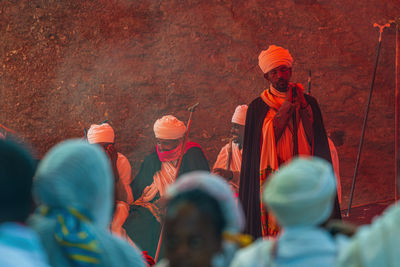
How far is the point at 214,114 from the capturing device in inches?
372

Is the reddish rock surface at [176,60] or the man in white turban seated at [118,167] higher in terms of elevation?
the reddish rock surface at [176,60]

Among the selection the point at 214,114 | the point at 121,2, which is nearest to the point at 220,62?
the point at 214,114

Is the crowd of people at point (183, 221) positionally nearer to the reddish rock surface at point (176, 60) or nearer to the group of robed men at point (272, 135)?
the group of robed men at point (272, 135)

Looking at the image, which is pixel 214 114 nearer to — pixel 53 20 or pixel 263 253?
pixel 53 20

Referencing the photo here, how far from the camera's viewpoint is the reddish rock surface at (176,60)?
30.8ft

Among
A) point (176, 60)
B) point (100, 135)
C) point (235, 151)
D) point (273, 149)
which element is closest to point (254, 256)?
point (273, 149)

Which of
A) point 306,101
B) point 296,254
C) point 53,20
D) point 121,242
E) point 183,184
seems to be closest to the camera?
point 296,254

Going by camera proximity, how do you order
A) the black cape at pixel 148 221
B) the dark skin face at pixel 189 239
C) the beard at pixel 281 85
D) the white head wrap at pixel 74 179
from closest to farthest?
the dark skin face at pixel 189 239, the white head wrap at pixel 74 179, the beard at pixel 281 85, the black cape at pixel 148 221

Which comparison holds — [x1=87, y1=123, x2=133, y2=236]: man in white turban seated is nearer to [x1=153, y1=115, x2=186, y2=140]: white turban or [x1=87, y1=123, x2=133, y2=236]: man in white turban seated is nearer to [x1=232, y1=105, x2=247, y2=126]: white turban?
[x1=153, y1=115, x2=186, y2=140]: white turban

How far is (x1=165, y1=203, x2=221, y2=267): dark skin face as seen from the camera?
1.89 meters

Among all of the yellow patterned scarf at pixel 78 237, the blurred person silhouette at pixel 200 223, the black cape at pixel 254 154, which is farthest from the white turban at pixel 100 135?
the blurred person silhouette at pixel 200 223

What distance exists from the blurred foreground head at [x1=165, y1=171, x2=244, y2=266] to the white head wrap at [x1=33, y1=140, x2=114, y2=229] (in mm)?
275

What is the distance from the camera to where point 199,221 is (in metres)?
1.92

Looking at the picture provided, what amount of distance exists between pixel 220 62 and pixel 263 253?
7.70 metres
